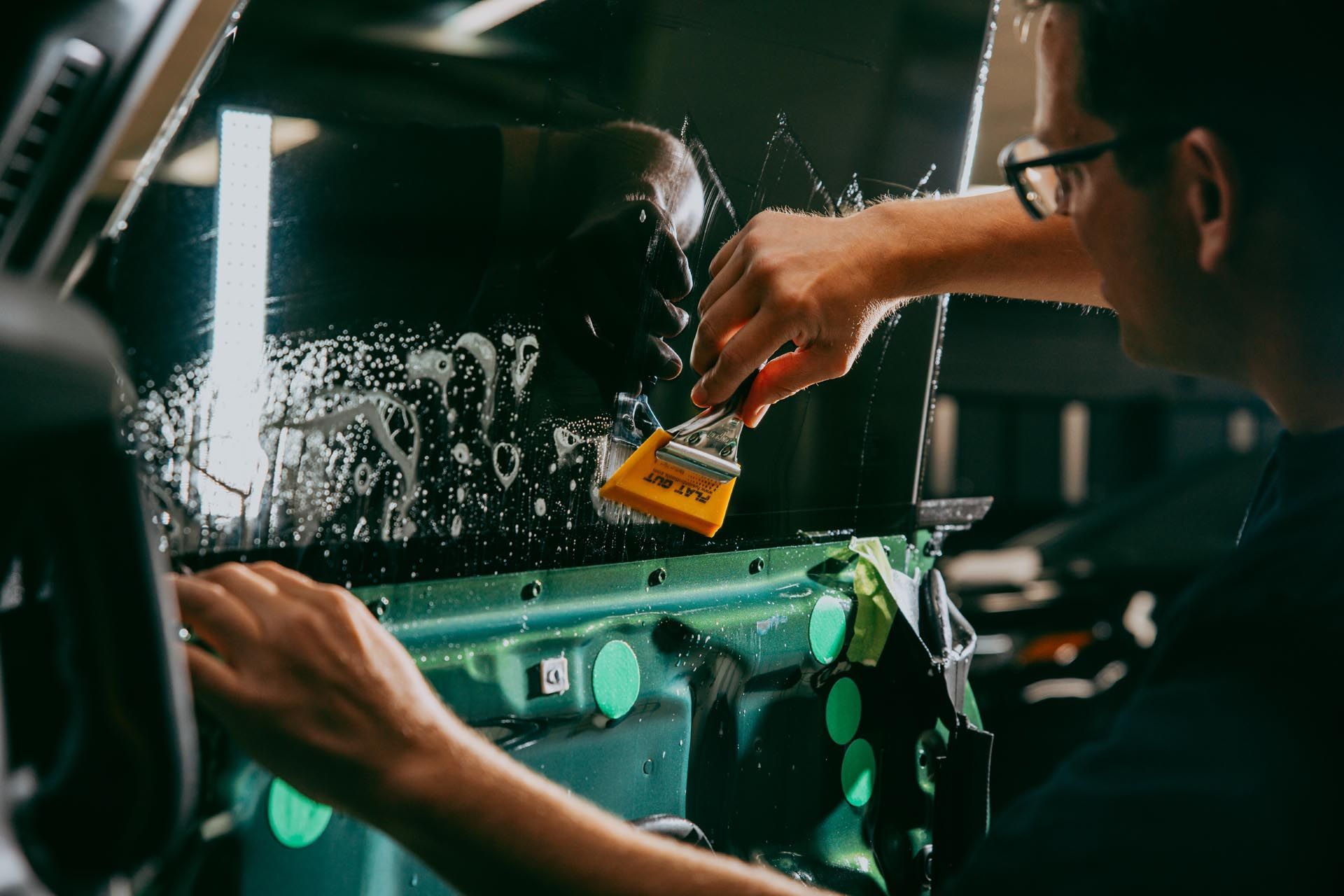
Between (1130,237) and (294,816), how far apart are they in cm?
95

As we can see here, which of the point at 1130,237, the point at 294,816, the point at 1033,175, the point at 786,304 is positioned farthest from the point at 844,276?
the point at 294,816

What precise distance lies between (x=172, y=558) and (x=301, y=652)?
16 centimetres

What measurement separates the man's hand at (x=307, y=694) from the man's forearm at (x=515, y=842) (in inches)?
0.8

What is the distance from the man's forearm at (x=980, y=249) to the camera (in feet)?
4.99

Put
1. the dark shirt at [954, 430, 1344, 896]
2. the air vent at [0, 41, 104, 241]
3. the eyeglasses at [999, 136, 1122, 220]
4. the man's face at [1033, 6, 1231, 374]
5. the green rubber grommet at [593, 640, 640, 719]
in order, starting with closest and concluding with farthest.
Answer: the air vent at [0, 41, 104, 241]
the dark shirt at [954, 430, 1344, 896]
the man's face at [1033, 6, 1231, 374]
the eyeglasses at [999, 136, 1122, 220]
the green rubber grommet at [593, 640, 640, 719]

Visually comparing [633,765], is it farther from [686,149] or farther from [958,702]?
[686,149]

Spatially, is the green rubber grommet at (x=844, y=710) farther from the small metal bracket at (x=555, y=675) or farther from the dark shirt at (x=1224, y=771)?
the dark shirt at (x=1224, y=771)

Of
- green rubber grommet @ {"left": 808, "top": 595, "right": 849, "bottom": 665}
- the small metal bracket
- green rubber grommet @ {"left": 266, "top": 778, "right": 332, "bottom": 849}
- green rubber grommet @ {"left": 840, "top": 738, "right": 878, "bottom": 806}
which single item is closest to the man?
green rubber grommet @ {"left": 266, "top": 778, "right": 332, "bottom": 849}

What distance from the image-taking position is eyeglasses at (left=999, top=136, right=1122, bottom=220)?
1.17m

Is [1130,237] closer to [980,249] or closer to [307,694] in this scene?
[980,249]

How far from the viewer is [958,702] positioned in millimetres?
1754

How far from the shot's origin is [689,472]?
1355mm

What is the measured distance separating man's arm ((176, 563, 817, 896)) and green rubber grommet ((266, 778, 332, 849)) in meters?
0.11

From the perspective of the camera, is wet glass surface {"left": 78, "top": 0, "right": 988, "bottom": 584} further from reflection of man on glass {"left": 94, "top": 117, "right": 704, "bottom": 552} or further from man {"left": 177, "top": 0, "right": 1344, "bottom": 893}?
man {"left": 177, "top": 0, "right": 1344, "bottom": 893}
